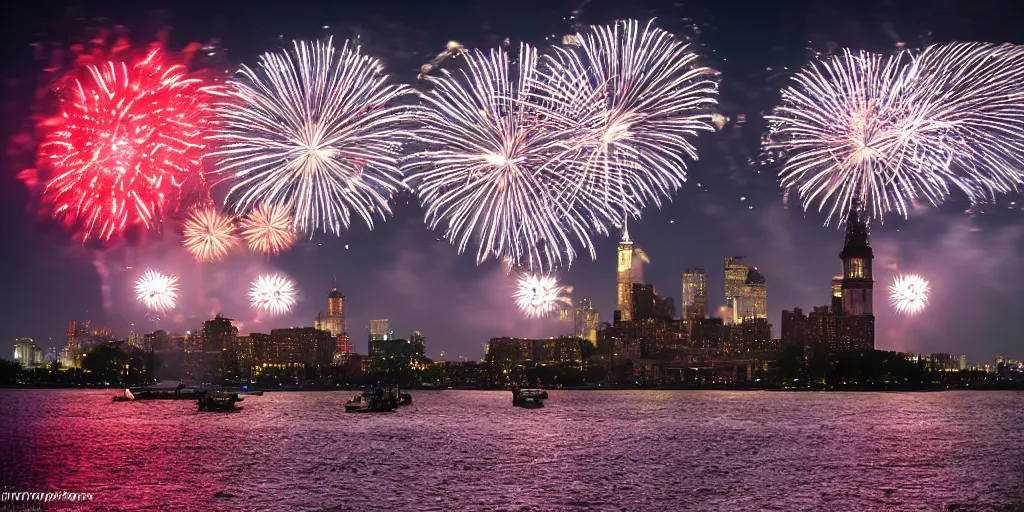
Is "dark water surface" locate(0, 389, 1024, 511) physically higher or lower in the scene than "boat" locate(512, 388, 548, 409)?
higher

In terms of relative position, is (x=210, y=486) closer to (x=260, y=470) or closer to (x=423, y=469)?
(x=260, y=470)

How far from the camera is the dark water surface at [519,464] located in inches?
2365

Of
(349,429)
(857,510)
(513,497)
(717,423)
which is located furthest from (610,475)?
(717,423)

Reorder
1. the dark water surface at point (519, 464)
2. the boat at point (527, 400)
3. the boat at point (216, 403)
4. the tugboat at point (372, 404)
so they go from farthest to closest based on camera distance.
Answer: the boat at point (527, 400)
the boat at point (216, 403)
the tugboat at point (372, 404)
the dark water surface at point (519, 464)

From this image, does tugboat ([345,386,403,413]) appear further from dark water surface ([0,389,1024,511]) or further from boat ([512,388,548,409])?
dark water surface ([0,389,1024,511])

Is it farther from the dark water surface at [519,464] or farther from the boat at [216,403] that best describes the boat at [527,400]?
the dark water surface at [519,464]

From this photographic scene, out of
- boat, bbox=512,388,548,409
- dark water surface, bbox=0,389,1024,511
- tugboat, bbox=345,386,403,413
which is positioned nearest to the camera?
dark water surface, bbox=0,389,1024,511

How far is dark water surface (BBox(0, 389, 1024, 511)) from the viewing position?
60062 mm

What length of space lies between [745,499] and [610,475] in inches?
520

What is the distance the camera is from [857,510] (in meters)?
56.3

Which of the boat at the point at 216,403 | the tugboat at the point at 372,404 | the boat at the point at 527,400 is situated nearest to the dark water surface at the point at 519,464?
the tugboat at the point at 372,404

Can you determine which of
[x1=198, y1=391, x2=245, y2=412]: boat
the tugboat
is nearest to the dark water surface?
the tugboat

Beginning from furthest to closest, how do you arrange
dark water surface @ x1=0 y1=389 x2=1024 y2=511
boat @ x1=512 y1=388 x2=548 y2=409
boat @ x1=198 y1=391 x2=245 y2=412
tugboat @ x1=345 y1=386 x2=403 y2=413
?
boat @ x1=512 y1=388 x2=548 y2=409
boat @ x1=198 y1=391 x2=245 y2=412
tugboat @ x1=345 y1=386 x2=403 y2=413
dark water surface @ x1=0 y1=389 x2=1024 y2=511

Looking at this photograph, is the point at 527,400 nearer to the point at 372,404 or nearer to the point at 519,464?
the point at 372,404
